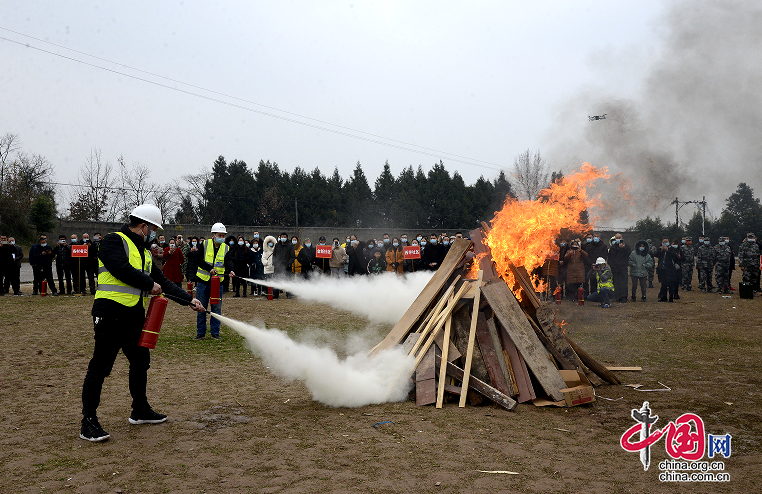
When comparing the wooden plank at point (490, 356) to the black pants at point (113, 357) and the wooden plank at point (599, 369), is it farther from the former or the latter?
the black pants at point (113, 357)

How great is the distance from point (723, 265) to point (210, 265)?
59.4ft

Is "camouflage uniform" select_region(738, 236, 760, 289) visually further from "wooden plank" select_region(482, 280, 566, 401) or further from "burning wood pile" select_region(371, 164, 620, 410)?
"wooden plank" select_region(482, 280, 566, 401)

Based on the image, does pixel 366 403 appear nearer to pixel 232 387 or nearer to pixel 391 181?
pixel 232 387

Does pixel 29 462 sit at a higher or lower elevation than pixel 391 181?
lower

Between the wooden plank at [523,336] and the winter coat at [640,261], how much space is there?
12.0 m

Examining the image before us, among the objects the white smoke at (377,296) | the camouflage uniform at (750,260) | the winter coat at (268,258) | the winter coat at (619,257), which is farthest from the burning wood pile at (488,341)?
the camouflage uniform at (750,260)

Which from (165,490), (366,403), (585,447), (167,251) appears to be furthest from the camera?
(167,251)

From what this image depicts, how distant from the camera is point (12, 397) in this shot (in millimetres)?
6438

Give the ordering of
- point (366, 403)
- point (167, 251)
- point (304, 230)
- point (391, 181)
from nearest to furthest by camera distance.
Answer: point (366, 403) < point (167, 251) < point (304, 230) < point (391, 181)

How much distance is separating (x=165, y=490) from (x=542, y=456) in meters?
3.07

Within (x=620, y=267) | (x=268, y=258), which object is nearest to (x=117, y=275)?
(x=268, y=258)

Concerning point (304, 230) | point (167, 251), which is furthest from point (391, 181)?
point (167, 251)

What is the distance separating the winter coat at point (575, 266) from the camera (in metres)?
16.1

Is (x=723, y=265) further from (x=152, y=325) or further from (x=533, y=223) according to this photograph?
(x=152, y=325)
